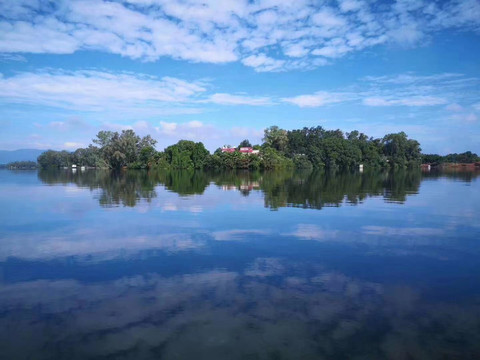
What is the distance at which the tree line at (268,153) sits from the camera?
83.8m

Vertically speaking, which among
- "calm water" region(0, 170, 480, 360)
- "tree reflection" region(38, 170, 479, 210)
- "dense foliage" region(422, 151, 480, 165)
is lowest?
"calm water" region(0, 170, 480, 360)

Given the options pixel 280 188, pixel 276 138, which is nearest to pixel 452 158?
pixel 276 138

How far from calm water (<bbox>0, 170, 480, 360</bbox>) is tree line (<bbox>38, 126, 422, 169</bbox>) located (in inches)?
2666

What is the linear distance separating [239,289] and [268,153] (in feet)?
246

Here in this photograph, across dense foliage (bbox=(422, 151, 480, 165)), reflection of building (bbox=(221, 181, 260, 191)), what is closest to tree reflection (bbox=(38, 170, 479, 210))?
reflection of building (bbox=(221, 181, 260, 191))

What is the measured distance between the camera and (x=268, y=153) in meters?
80.7

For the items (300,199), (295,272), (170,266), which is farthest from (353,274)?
(300,199)

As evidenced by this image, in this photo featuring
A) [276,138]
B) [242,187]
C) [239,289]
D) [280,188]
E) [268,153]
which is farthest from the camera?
[276,138]

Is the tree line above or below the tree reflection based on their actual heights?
above

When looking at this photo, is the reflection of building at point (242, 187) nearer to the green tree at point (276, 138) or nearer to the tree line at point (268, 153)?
the tree line at point (268, 153)

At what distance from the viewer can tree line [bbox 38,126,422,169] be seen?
3300 inches

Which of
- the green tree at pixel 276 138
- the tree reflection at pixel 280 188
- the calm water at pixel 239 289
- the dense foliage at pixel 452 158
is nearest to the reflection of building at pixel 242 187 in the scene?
the tree reflection at pixel 280 188

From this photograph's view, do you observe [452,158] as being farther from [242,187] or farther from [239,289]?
[239,289]

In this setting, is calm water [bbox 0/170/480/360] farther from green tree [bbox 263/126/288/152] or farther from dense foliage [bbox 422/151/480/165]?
dense foliage [bbox 422/151/480/165]
